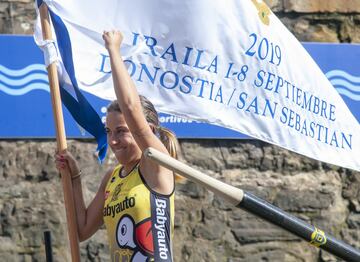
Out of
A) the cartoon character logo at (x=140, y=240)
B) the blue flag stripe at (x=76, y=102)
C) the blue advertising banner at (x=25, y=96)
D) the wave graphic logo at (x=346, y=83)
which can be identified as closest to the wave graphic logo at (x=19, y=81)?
Result: the blue advertising banner at (x=25, y=96)

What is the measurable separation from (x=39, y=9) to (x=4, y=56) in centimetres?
234

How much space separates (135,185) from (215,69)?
77cm

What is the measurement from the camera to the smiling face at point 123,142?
346 centimetres

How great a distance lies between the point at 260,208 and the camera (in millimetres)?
2879

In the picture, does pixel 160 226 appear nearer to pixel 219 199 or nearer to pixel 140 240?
pixel 140 240

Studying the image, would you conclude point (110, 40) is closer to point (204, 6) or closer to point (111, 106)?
point (111, 106)

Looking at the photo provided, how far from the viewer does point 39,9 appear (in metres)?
3.87

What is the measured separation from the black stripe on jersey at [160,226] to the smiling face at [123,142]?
7.7 inches

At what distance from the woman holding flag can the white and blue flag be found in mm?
445

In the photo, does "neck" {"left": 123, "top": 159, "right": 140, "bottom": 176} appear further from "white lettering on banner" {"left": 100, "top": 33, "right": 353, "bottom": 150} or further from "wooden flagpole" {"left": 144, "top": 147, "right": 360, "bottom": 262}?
"white lettering on banner" {"left": 100, "top": 33, "right": 353, "bottom": 150}

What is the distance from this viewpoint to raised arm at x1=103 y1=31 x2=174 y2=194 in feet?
10.8

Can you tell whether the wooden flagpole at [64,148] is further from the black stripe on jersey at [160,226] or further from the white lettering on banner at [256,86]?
the black stripe on jersey at [160,226]

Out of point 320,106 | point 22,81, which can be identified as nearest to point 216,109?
point 320,106

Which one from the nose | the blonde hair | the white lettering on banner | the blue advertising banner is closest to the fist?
the blonde hair
